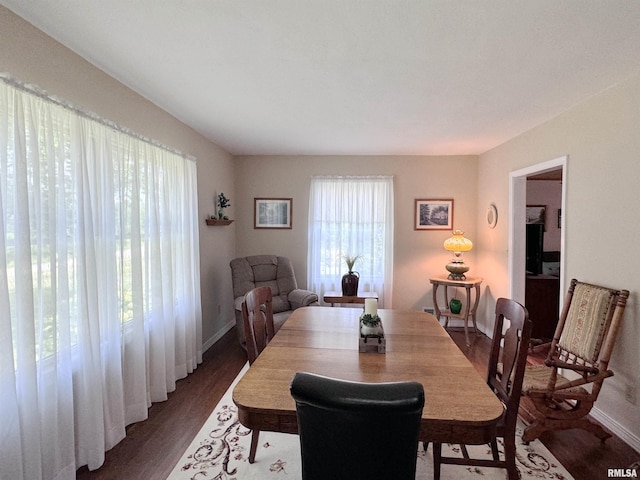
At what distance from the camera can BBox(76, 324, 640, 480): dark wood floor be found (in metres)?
1.90

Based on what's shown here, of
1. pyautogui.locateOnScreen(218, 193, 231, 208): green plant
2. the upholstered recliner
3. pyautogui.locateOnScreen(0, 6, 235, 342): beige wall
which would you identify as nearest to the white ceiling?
pyautogui.locateOnScreen(0, 6, 235, 342): beige wall

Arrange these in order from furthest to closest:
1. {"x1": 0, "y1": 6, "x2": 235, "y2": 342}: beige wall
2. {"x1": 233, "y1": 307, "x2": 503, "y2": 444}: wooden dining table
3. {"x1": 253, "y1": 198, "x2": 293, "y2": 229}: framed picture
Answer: {"x1": 253, "y1": 198, "x2": 293, "y2": 229}: framed picture
{"x1": 0, "y1": 6, "x2": 235, "y2": 342}: beige wall
{"x1": 233, "y1": 307, "x2": 503, "y2": 444}: wooden dining table

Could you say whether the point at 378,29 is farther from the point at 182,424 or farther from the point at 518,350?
the point at 182,424

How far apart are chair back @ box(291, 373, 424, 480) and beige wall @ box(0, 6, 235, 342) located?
2016 mm

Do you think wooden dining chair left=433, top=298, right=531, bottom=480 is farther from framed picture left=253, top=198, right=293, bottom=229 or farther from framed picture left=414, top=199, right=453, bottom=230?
framed picture left=253, top=198, right=293, bottom=229

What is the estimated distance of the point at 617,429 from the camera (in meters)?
2.22

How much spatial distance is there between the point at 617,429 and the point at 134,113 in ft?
13.8

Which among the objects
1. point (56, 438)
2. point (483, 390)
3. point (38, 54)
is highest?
point (38, 54)

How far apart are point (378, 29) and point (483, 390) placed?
176cm

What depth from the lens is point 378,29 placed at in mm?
1632

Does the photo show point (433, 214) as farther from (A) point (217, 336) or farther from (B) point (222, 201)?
(A) point (217, 336)

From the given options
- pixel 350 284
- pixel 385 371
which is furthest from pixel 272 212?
pixel 385 371

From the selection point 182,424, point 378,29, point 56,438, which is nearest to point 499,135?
point 378,29

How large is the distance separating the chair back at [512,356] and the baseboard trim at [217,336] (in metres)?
3.01
